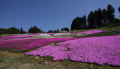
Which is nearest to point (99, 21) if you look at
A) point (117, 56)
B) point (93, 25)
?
point (93, 25)

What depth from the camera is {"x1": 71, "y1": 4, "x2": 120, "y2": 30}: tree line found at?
218 feet

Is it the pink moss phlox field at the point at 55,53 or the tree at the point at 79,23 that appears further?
the tree at the point at 79,23

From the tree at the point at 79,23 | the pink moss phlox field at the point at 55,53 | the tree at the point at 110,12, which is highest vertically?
the tree at the point at 110,12

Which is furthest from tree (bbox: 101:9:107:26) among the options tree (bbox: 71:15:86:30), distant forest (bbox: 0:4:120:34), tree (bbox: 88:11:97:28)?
tree (bbox: 71:15:86:30)

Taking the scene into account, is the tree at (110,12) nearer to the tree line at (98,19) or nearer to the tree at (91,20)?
the tree line at (98,19)

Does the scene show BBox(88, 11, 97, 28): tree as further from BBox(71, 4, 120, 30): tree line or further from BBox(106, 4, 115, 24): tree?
BBox(106, 4, 115, 24): tree

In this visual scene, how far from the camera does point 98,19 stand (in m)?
76.1

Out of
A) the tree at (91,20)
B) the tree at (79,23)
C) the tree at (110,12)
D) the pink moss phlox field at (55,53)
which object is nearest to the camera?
the pink moss phlox field at (55,53)

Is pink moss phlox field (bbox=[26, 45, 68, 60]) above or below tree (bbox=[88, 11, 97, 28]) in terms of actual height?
below

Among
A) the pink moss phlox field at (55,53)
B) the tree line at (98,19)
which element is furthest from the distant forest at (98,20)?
the pink moss phlox field at (55,53)

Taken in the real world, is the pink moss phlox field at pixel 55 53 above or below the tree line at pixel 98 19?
below

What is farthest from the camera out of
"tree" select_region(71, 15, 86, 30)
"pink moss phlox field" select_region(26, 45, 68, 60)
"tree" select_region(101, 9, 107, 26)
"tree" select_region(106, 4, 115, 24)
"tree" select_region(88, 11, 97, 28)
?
"tree" select_region(71, 15, 86, 30)

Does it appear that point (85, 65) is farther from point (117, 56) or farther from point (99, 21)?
point (99, 21)

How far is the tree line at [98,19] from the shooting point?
2616 inches
